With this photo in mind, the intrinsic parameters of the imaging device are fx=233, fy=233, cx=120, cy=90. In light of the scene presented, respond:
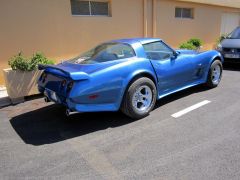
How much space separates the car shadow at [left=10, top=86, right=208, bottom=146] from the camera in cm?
359

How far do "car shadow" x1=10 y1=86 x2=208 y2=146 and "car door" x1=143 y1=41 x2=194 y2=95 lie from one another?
50cm

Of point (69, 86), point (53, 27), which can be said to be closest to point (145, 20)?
point (53, 27)

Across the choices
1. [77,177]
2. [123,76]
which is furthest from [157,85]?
[77,177]

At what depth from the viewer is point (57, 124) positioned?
4.02 m

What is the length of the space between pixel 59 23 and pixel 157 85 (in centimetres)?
400

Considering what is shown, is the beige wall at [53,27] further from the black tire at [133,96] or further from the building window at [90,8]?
the black tire at [133,96]

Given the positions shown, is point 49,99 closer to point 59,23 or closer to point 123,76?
point 123,76

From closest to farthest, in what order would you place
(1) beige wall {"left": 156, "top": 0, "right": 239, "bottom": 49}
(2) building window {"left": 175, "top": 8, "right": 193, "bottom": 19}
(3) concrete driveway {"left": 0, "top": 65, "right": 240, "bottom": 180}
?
(3) concrete driveway {"left": 0, "top": 65, "right": 240, "bottom": 180}
(1) beige wall {"left": 156, "top": 0, "right": 239, "bottom": 49}
(2) building window {"left": 175, "top": 8, "right": 193, "bottom": 19}

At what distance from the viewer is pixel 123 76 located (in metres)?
3.79

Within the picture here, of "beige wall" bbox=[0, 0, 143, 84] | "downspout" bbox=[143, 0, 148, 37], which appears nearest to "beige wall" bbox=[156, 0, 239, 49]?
"downspout" bbox=[143, 0, 148, 37]

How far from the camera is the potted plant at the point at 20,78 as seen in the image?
204 inches

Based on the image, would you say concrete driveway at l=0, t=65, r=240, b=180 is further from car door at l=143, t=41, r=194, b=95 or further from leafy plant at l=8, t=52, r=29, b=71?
leafy plant at l=8, t=52, r=29, b=71

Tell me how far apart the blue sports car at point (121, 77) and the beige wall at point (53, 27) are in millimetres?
2510

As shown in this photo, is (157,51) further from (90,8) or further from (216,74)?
(90,8)
